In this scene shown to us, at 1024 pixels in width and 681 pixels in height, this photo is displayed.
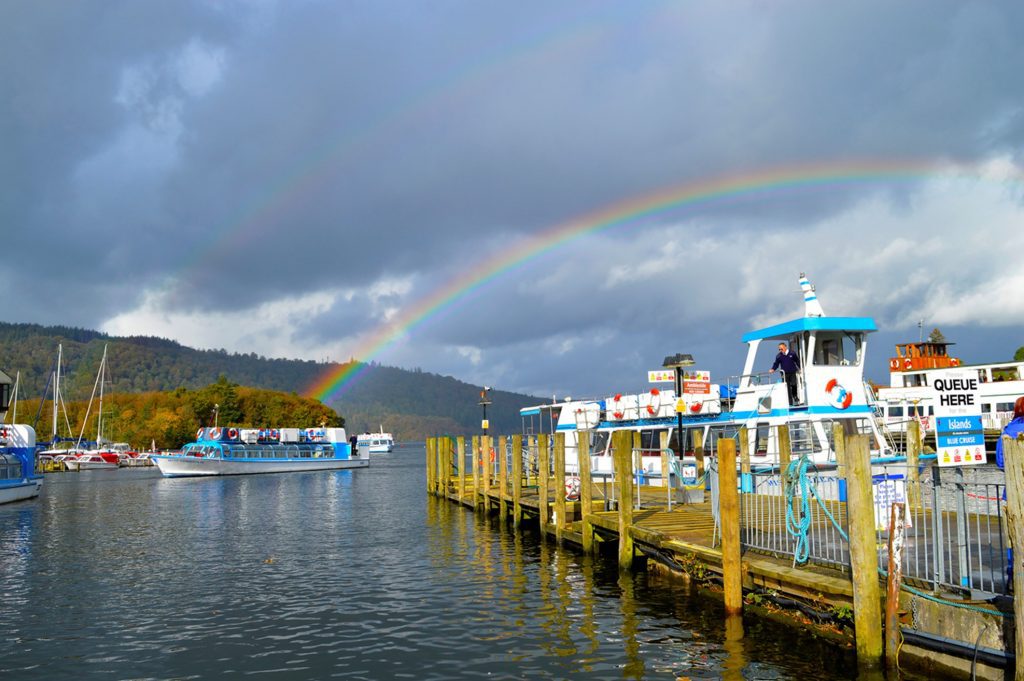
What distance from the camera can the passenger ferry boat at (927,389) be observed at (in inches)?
1978

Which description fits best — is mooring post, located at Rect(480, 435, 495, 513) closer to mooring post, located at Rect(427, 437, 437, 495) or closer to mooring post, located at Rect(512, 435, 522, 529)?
mooring post, located at Rect(512, 435, 522, 529)

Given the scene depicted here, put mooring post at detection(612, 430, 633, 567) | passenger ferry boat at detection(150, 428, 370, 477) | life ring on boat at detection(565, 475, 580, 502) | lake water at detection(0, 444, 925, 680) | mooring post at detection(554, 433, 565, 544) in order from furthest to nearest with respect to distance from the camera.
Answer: passenger ferry boat at detection(150, 428, 370, 477)
life ring on boat at detection(565, 475, 580, 502)
mooring post at detection(554, 433, 565, 544)
mooring post at detection(612, 430, 633, 567)
lake water at detection(0, 444, 925, 680)

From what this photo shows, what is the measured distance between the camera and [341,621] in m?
16.1

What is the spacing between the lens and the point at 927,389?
151ft

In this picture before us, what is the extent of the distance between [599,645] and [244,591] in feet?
33.2

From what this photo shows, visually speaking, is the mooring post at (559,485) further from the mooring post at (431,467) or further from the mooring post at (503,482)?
the mooring post at (431,467)

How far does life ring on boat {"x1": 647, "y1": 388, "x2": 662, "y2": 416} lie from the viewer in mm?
32188

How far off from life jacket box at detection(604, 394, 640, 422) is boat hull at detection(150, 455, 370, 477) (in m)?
65.6

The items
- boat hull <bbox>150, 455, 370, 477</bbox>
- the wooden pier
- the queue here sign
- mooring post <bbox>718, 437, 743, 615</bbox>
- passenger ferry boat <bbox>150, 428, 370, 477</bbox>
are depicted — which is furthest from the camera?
passenger ferry boat <bbox>150, 428, 370, 477</bbox>

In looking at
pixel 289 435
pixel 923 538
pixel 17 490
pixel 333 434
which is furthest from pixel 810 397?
pixel 333 434

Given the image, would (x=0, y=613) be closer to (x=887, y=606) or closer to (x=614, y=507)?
(x=614, y=507)

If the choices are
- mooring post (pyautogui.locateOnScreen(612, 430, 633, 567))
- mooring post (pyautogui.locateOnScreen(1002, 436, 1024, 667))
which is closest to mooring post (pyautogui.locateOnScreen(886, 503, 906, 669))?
mooring post (pyautogui.locateOnScreen(1002, 436, 1024, 667))

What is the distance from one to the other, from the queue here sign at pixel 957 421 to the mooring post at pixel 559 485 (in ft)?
33.7

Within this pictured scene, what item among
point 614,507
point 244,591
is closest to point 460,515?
point 614,507
